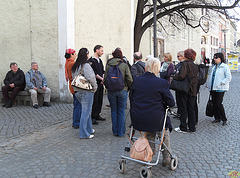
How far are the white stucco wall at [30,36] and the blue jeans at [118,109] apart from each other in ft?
15.4

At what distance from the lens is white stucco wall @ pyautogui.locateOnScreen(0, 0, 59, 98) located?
984cm

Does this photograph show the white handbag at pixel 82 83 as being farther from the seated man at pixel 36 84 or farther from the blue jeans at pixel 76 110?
the seated man at pixel 36 84

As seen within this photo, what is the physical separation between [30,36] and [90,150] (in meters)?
6.85

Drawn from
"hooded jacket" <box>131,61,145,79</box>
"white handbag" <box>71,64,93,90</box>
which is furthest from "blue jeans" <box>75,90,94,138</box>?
"hooded jacket" <box>131,61,145,79</box>

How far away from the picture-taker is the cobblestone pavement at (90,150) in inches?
154

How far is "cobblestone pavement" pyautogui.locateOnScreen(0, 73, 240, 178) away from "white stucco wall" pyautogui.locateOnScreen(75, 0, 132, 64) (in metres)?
4.47

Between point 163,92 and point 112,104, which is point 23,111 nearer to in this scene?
point 112,104

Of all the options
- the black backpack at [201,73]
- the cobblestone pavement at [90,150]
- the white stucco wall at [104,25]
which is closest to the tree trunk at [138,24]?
the white stucco wall at [104,25]

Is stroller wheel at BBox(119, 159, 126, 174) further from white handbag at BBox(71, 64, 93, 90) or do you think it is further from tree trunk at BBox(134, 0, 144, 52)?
tree trunk at BBox(134, 0, 144, 52)

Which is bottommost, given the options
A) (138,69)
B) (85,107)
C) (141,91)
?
(85,107)

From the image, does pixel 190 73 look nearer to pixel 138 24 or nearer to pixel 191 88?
pixel 191 88

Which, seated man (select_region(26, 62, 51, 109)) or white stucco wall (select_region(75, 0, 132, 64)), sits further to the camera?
white stucco wall (select_region(75, 0, 132, 64))

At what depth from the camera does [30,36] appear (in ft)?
33.7

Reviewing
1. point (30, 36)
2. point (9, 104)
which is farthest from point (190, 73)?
point (30, 36)
